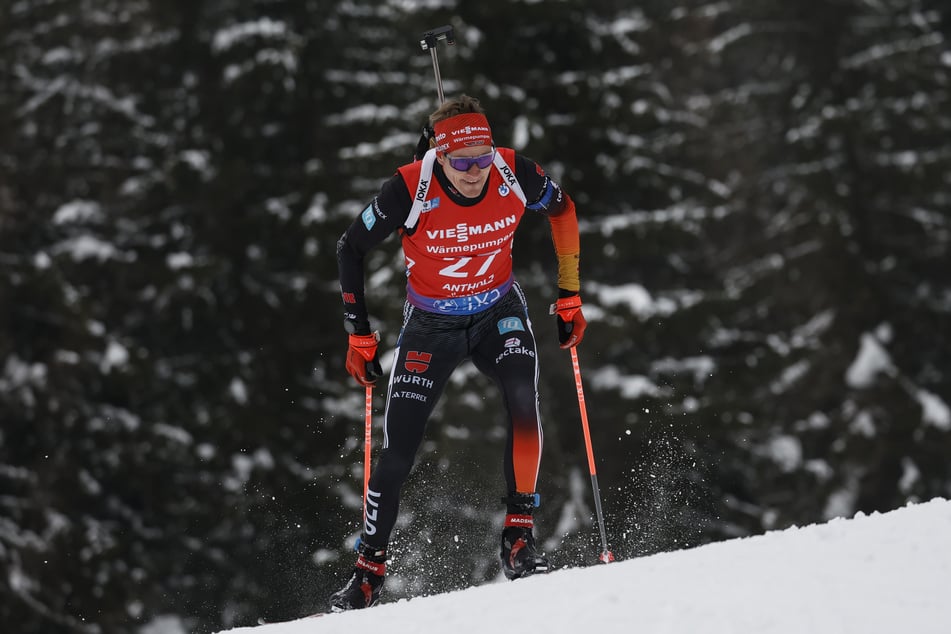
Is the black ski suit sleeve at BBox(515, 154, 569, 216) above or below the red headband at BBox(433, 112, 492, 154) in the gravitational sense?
below

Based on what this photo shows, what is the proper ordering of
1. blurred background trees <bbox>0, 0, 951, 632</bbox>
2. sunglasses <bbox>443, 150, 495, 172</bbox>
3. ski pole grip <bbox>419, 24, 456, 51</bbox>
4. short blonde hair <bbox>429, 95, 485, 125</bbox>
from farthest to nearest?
blurred background trees <bbox>0, 0, 951, 632</bbox>
ski pole grip <bbox>419, 24, 456, 51</bbox>
short blonde hair <bbox>429, 95, 485, 125</bbox>
sunglasses <bbox>443, 150, 495, 172</bbox>

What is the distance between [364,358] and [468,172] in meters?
1.19

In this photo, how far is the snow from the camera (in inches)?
173

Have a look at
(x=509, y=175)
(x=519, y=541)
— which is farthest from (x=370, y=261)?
(x=519, y=541)

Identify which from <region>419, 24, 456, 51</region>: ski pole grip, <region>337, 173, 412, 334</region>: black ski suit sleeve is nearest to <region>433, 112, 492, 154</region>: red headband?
<region>337, 173, 412, 334</region>: black ski suit sleeve

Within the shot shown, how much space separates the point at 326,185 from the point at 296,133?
2065 millimetres

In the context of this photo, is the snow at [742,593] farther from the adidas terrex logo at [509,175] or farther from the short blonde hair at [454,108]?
the short blonde hair at [454,108]

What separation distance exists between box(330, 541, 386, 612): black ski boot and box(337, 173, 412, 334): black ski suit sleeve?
118 centimetres

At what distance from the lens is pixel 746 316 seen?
70.9 ft

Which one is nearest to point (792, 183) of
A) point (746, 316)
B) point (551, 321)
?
point (746, 316)

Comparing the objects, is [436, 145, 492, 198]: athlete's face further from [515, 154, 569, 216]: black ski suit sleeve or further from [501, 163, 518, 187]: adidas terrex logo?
[515, 154, 569, 216]: black ski suit sleeve

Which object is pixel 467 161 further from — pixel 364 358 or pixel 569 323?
pixel 569 323

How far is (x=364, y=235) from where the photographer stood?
6.20m

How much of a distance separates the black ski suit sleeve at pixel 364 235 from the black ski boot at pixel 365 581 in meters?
1.18
